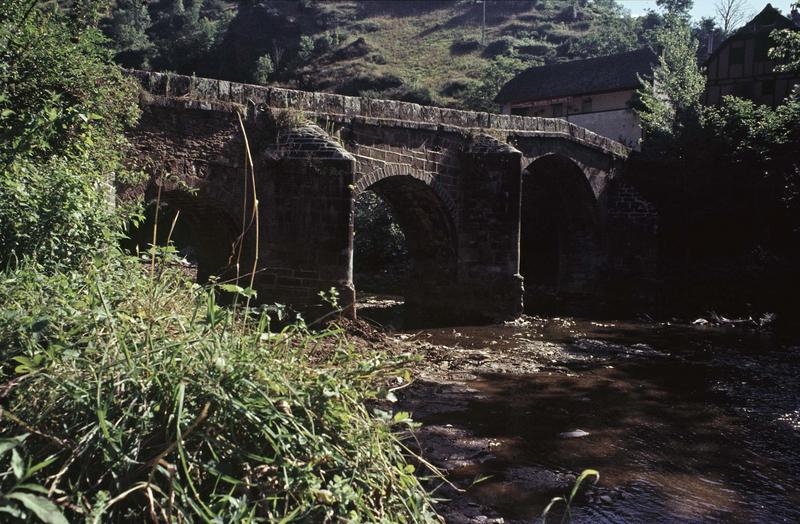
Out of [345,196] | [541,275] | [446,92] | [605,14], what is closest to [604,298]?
[541,275]

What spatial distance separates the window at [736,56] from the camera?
27.7 metres

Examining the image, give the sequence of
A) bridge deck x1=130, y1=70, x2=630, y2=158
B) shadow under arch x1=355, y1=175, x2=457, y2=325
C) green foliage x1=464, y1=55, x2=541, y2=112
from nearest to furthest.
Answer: bridge deck x1=130, y1=70, x2=630, y2=158 → shadow under arch x1=355, y1=175, x2=457, y2=325 → green foliage x1=464, y1=55, x2=541, y2=112

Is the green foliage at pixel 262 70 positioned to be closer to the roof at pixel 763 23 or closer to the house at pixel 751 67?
the house at pixel 751 67

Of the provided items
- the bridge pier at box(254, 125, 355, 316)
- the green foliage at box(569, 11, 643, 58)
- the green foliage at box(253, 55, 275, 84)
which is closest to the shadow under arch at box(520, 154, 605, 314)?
the bridge pier at box(254, 125, 355, 316)

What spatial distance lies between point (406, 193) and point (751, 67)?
19822mm

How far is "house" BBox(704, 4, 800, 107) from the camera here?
87.0 ft

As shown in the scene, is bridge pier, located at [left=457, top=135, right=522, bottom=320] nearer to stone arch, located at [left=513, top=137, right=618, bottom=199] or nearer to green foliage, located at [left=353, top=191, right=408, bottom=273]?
stone arch, located at [left=513, top=137, right=618, bottom=199]

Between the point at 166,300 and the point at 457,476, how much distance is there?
2635 mm

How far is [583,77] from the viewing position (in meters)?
33.2

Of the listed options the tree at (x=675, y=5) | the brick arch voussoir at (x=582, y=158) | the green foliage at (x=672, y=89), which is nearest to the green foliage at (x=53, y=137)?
the brick arch voussoir at (x=582, y=158)

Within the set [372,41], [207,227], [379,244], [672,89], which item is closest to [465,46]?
[372,41]

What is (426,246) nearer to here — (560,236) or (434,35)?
(560,236)

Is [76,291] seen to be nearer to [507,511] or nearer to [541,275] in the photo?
[507,511]

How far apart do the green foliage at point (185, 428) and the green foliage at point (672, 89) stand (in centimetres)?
2161
